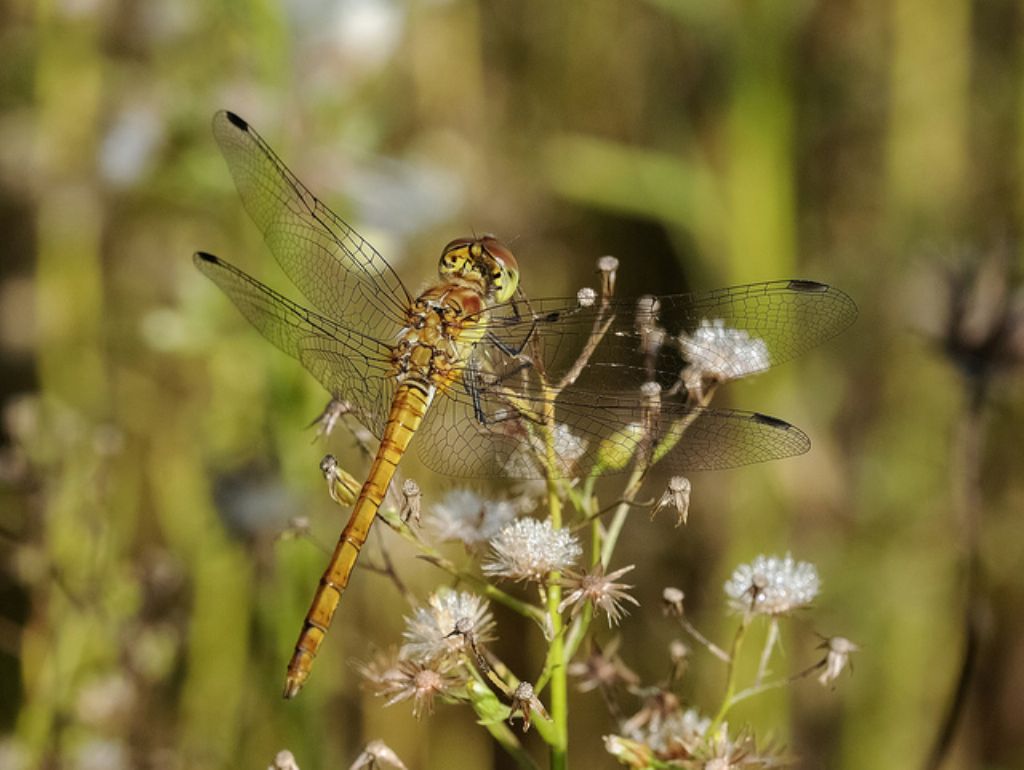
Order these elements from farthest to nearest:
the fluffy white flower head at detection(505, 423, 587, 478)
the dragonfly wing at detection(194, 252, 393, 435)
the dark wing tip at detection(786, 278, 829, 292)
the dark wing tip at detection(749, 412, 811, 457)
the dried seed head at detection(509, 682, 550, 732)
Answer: the dragonfly wing at detection(194, 252, 393, 435), the dark wing tip at detection(786, 278, 829, 292), the dark wing tip at detection(749, 412, 811, 457), the fluffy white flower head at detection(505, 423, 587, 478), the dried seed head at detection(509, 682, 550, 732)

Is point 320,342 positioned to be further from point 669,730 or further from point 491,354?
point 669,730

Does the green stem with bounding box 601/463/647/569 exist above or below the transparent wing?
below

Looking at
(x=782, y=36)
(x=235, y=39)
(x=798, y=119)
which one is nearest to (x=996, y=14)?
(x=798, y=119)

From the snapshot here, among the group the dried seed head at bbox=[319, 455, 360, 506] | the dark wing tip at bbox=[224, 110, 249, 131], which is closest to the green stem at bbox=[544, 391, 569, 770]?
the dried seed head at bbox=[319, 455, 360, 506]

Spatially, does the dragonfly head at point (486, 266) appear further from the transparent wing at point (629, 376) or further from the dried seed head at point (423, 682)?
the dried seed head at point (423, 682)

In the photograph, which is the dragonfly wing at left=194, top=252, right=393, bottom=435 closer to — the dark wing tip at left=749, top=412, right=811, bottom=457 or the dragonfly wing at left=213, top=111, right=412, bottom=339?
the dragonfly wing at left=213, top=111, right=412, bottom=339

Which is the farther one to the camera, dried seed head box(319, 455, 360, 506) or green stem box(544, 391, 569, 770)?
dried seed head box(319, 455, 360, 506)

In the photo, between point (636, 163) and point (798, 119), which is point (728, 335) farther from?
point (798, 119)

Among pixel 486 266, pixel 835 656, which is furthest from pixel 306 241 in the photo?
pixel 835 656
